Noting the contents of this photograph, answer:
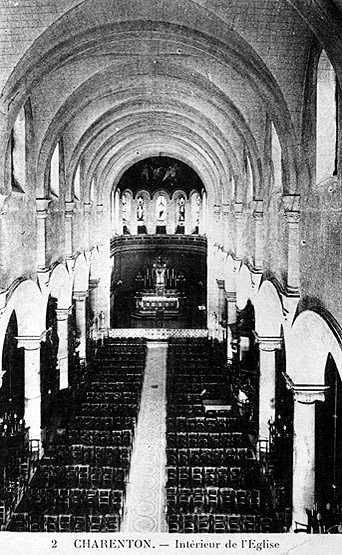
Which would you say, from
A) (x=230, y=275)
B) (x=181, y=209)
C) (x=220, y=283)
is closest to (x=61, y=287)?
(x=230, y=275)

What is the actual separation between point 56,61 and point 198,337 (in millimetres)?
23287

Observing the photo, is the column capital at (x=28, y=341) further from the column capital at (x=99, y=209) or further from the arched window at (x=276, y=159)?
the column capital at (x=99, y=209)

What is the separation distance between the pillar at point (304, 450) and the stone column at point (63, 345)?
440 inches

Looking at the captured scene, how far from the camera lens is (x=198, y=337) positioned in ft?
118

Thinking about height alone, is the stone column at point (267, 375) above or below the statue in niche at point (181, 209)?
below

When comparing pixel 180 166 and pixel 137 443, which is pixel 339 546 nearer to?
pixel 137 443

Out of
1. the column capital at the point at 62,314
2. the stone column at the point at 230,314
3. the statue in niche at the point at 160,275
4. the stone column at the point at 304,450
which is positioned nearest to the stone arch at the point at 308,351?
the stone column at the point at 304,450

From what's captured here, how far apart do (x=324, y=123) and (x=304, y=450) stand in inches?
272

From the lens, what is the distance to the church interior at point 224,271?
41.7 feet

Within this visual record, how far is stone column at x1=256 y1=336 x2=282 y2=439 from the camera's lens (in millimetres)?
18906

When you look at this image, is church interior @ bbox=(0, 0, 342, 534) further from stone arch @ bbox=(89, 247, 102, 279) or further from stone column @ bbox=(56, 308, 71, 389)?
stone arch @ bbox=(89, 247, 102, 279)

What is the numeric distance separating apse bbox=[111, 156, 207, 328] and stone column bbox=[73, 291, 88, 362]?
10.6 m

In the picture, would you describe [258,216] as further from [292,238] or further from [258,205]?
[292,238]

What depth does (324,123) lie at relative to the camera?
1271cm
